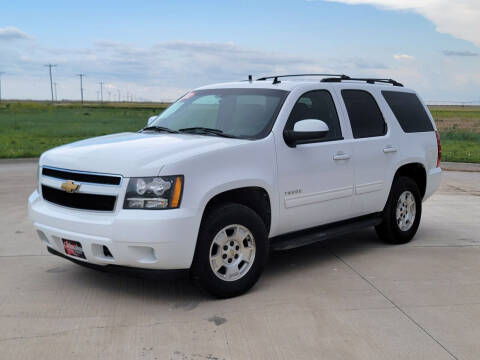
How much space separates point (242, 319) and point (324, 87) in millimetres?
2650

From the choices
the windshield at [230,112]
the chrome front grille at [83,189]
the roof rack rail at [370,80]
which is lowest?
the chrome front grille at [83,189]

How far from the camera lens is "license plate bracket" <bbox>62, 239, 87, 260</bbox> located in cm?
470

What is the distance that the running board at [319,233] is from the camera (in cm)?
545

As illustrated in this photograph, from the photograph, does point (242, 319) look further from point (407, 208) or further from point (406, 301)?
point (407, 208)

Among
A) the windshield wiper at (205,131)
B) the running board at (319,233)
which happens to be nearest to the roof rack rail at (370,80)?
the windshield wiper at (205,131)

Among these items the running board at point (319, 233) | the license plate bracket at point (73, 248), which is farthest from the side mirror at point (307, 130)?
the license plate bracket at point (73, 248)

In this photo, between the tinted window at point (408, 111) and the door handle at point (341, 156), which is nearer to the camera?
the door handle at point (341, 156)

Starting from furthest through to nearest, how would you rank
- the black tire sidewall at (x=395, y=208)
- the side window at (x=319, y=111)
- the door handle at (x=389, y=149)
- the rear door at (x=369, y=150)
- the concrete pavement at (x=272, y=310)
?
the black tire sidewall at (x=395, y=208) < the door handle at (x=389, y=149) < the rear door at (x=369, y=150) < the side window at (x=319, y=111) < the concrete pavement at (x=272, y=310)

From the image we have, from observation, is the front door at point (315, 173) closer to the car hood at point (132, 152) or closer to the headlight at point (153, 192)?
the car hood at point (132, 152)

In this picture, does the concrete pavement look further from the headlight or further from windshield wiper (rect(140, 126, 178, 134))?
windshield wiper (rect(140, 126, 178, 134))


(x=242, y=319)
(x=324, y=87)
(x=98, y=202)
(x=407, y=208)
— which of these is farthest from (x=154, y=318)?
(x=407, y=208)

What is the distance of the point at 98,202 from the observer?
15.1 feet

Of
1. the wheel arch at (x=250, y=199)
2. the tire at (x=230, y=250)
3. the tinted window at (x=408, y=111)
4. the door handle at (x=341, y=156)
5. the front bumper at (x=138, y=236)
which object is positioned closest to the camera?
the front bumper at (x=138, y=236)

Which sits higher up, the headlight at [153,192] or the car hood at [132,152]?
the car hood at [132,152]
